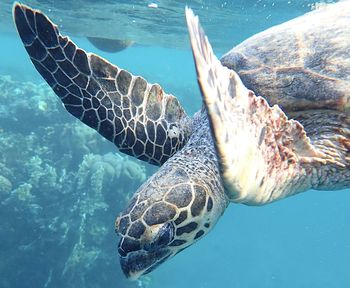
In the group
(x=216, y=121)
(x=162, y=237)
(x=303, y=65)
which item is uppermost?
(x=216, y=121)

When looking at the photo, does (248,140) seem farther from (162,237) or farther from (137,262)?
(137,262)

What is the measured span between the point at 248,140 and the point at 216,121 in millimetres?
353

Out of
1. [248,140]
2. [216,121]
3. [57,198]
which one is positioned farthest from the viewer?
[57,198]

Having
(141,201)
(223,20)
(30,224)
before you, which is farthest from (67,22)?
(141,201)

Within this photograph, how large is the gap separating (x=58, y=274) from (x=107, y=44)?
42.2 ft

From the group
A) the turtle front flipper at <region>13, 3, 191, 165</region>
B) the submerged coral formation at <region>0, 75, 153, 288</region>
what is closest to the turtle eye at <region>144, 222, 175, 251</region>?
the turtle front flipper at <region>13, 3, 191, 165</region>

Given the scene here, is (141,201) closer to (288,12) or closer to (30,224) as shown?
(30,224)

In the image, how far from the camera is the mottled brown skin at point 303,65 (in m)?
2.72

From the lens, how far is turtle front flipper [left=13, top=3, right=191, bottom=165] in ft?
10.2

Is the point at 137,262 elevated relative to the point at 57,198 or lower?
elevated

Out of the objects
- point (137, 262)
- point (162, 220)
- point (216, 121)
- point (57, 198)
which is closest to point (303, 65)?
point (216, 121)

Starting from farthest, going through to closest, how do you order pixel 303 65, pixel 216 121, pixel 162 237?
pixel 303 65 → pixel 162 237 → pixel 216 121

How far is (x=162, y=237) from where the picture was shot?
87.3 inches

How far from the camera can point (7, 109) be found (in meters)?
12.1
